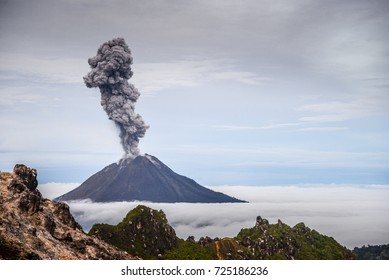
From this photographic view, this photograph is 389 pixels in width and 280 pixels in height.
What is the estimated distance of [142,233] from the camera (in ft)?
114

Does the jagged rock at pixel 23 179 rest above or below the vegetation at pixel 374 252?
above

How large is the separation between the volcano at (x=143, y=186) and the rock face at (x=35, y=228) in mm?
7817

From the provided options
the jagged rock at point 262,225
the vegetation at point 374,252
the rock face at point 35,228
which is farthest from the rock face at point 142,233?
the vegetation at point 374,252

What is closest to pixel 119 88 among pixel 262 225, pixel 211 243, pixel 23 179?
pixel 262 225

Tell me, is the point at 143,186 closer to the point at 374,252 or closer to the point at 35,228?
the point at 35,228

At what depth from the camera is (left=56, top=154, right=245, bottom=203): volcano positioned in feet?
135

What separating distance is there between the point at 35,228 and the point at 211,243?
8.73 m

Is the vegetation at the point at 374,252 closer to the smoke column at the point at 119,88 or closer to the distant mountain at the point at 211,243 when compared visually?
the distant mountain at the point at 211,243

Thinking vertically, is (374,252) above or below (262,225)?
below

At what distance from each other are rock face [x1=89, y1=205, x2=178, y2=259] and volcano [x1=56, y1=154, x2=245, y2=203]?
16.6ft

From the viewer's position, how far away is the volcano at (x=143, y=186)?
41.2 metres
